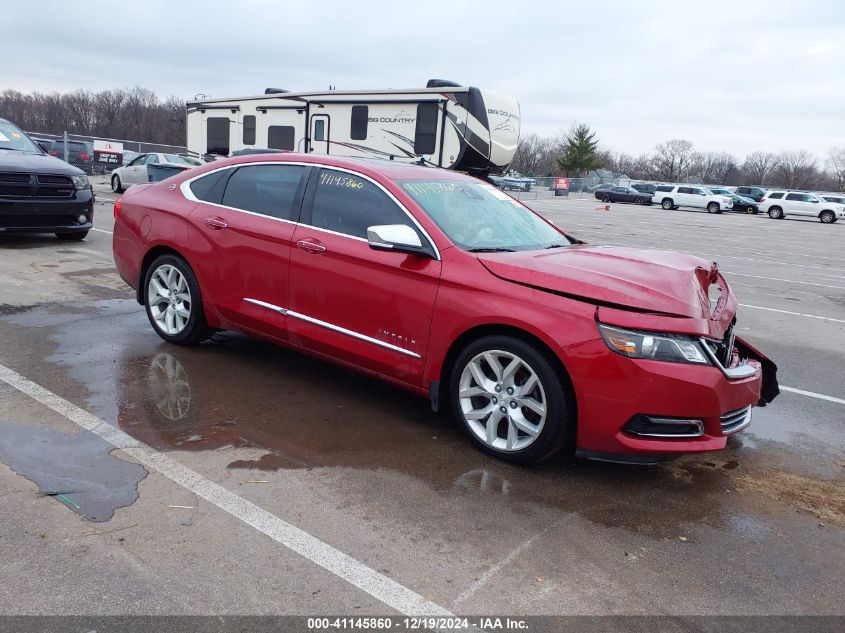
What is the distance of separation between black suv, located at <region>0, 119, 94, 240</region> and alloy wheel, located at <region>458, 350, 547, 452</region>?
8012mm

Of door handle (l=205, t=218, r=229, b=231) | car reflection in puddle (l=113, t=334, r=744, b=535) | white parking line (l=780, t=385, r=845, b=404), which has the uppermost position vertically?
door handle (l=205, t=218, r=229, b=231)

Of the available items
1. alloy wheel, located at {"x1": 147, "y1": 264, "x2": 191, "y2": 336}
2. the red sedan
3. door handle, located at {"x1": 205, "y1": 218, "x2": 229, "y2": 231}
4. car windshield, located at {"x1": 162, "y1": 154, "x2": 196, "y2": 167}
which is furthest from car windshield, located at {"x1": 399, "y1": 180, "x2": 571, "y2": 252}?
car windshield, located at {"x1": 162, "y1": 154, "x2": 196, "y2": 167}

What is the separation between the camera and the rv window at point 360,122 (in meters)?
16.8

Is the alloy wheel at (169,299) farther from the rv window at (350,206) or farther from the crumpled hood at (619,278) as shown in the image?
the crumpled hood at (619,278)

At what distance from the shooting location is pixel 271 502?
3.44m

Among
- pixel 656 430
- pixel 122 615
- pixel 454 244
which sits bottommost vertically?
pixel 122 615

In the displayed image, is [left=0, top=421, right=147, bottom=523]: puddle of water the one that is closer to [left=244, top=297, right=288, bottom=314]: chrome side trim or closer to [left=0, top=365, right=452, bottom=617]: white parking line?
[left=0, top=365, right=452, bottom=617]: white parking line

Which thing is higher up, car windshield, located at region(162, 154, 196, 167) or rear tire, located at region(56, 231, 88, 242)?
car windshield, located at region(162, 154, 196, 167)

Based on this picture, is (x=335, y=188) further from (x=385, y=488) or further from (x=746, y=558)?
(x=746, y=558)

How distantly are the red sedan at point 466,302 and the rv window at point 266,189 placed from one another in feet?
0.05

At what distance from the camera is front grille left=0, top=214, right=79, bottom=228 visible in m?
9.61

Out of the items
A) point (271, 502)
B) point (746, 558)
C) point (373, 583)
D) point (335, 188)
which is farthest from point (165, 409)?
point (746, 558)

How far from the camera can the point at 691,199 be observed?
156 feet

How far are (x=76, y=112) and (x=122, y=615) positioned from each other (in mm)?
94682
